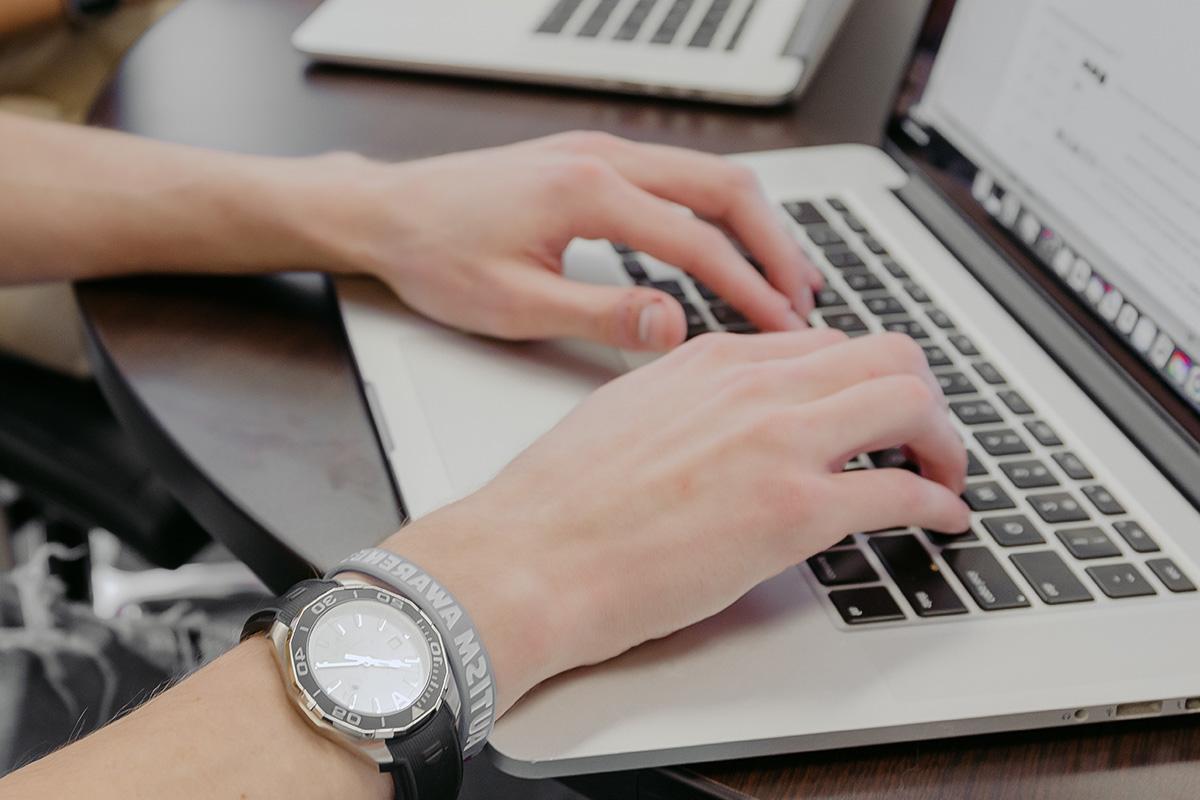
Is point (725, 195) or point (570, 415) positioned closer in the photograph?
point (570, 415)

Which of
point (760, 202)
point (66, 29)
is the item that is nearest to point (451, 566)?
point (760, 202)

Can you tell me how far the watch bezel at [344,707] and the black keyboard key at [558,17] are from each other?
598 mm

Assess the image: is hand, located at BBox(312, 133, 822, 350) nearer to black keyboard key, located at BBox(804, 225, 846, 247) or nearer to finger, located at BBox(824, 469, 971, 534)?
black keyboard key, located at BBox(804, 225, 846, 247)

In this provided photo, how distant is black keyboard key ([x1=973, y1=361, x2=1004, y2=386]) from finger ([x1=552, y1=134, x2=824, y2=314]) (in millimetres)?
103

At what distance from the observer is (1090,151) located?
62cm

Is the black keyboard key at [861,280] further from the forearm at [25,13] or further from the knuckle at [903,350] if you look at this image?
the forearm at [25,13]

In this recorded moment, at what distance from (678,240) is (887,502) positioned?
22 cm

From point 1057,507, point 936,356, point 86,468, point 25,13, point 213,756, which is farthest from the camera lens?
point 25,13

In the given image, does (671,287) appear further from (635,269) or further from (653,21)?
(653,21)

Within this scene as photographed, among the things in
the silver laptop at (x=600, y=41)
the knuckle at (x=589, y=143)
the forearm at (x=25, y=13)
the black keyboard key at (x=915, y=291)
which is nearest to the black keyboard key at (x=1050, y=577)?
the black keyboard key at (x=915, y=291)

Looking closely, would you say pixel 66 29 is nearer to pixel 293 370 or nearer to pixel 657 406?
pixel 293 370

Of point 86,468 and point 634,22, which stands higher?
point 634,22

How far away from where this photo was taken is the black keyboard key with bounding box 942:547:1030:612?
1.57 ft

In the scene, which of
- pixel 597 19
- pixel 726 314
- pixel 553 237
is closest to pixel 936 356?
pixel 726 314
